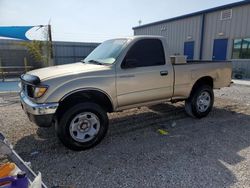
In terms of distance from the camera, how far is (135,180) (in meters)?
2.84

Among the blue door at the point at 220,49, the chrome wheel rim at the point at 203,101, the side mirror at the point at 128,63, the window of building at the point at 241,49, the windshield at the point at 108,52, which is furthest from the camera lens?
the blue door at the point at 220,49

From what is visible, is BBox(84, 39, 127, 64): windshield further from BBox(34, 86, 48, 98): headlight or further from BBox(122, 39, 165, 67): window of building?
BBox(34, 86, 48, 98): headlight

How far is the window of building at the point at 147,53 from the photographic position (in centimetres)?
428

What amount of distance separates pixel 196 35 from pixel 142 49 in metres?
14.8

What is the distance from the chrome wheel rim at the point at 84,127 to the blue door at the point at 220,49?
14414 millimetres

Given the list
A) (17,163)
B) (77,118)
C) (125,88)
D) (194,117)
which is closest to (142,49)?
(125,88)

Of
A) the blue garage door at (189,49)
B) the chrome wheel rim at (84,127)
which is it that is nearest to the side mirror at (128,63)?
the chrome wheel rim at (84,127)

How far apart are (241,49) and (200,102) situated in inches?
444

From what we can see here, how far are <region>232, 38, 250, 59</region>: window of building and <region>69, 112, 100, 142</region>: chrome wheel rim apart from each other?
541 inches

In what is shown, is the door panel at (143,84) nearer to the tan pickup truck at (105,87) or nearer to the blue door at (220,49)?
the tan pickup truck at (105,87)

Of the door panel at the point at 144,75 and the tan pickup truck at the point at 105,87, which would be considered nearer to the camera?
the tan pickup truck at the point at 105,87

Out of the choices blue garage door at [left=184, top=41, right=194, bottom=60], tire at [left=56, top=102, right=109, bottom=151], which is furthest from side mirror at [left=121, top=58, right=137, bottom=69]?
blue garage door at [left=184, top=41, right=194, bottom=60]

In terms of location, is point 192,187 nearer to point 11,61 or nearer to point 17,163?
point 17,163

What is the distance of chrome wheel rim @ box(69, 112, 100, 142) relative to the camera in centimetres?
363
